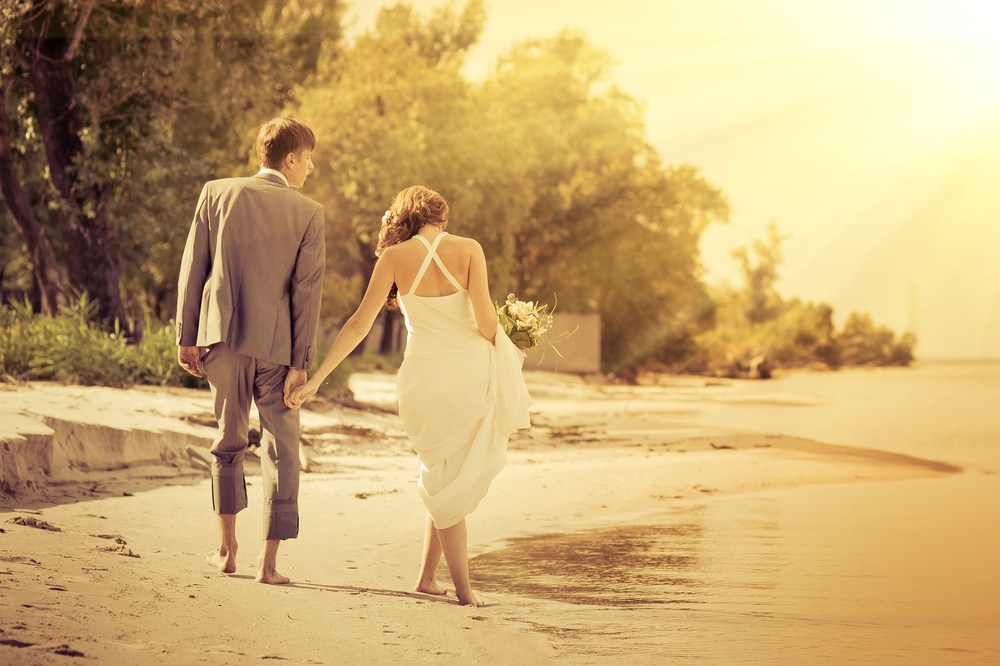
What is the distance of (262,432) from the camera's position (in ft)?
20.5

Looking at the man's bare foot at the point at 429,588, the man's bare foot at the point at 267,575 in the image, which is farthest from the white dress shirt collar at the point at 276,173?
the man's bare foot at the point at 429,588

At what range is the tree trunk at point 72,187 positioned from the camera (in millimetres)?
19516

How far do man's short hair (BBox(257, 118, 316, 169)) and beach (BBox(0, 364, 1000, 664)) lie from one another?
2.11 meters

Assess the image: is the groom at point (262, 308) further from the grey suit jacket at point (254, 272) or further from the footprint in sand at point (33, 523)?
the footprint in sand at point (33, 523)

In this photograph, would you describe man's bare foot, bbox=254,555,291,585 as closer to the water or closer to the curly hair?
the water

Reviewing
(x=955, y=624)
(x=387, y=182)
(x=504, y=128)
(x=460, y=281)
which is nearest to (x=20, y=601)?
(x=460, y=281)

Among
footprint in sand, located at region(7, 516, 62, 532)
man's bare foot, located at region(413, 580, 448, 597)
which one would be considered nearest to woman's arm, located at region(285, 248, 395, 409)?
man's bare foot, located at region(413, 580, 448, 597)

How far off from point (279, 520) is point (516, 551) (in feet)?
7.65

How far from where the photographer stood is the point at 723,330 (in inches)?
2323

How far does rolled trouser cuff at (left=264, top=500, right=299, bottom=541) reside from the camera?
6258mm

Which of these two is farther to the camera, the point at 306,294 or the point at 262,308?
the point at 306,294

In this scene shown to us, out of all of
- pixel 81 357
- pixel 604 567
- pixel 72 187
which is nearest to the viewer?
pixel 604 567

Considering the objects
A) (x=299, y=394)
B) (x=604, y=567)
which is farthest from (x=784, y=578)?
(x=299, y=394)

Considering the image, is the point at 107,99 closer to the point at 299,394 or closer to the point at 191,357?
the point at 191,357
